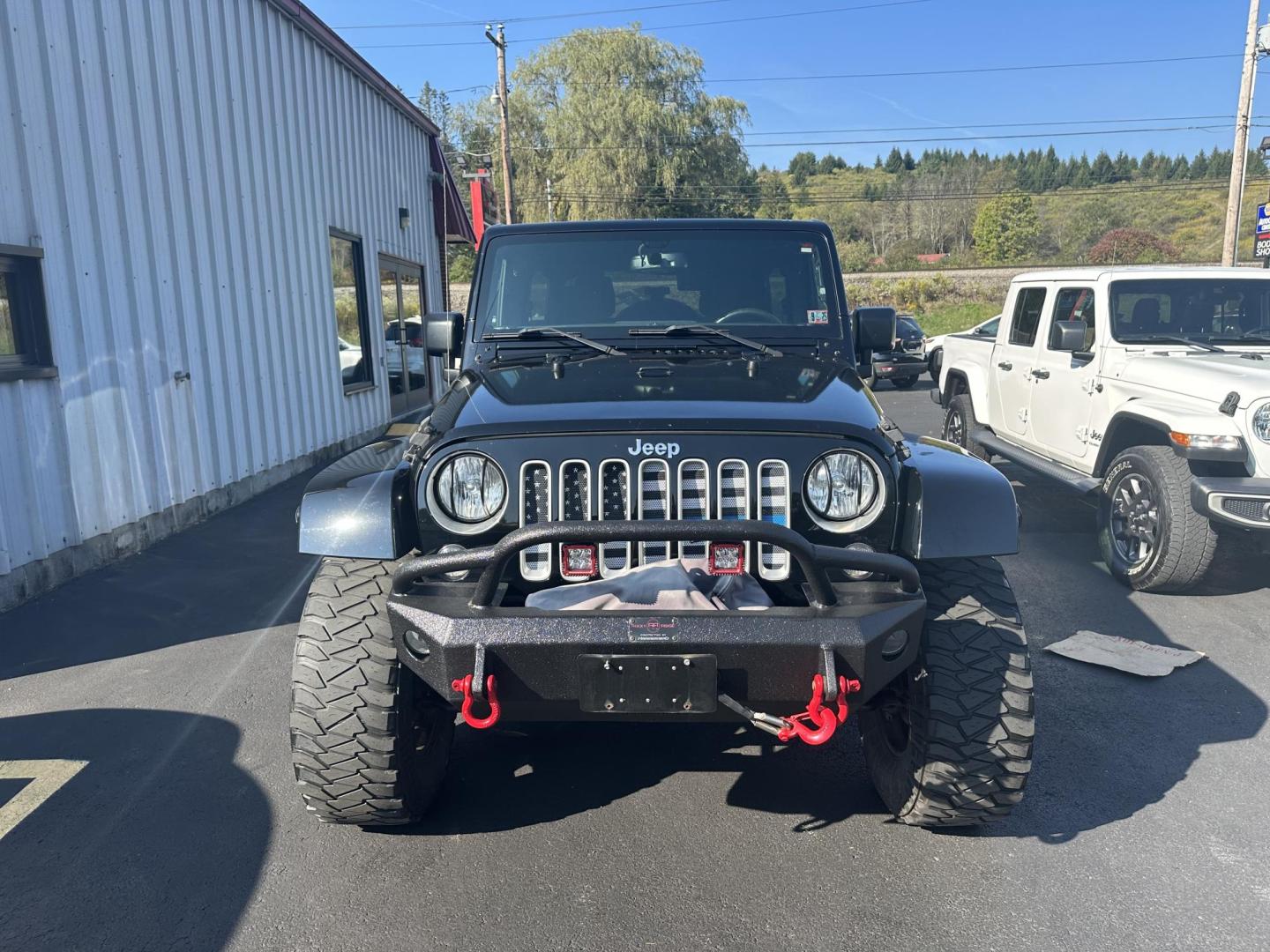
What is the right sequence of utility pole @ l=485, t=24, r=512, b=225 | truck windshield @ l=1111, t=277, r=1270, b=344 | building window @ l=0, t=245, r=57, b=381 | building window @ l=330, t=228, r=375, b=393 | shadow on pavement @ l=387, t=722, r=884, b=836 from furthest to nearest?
utility pole @ l=485, t=24, r=512, b=225 < building window @ l=330, t=228, r=375, b=393 < truck windshield @ l=1111, t=277, r=1270, b=344 < building window @ l=0, t=245, r=57, b=381 < shadow on pavement @ l=387, t=722, r=884, b=836

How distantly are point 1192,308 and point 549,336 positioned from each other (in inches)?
188

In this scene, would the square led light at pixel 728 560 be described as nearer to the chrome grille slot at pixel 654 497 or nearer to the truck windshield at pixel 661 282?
the chrome grille slot at pixel 654 497

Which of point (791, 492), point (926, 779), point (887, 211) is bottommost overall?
point (926, 779)

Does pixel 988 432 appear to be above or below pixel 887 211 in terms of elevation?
below

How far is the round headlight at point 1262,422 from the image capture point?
4.84 meters

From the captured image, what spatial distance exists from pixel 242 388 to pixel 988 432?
255 inches

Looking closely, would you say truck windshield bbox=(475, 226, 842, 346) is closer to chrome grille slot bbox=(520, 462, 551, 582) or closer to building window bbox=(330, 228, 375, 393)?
chrome grille slot bbox=(520, 462, 551, 582)

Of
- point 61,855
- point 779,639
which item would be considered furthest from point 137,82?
point 779,639

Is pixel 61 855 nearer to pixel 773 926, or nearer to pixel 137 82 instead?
pixel 773 926

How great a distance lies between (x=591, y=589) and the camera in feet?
7.97

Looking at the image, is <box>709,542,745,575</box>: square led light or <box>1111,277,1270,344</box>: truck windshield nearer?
<box>709,542,745,575</box>: square led light

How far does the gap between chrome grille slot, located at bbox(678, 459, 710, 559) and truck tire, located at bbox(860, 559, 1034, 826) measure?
2.41 feet

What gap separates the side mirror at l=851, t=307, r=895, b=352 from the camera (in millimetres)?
3885

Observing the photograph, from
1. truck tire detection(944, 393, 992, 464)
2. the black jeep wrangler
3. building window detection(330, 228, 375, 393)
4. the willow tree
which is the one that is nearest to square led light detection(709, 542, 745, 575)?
the black jeep wrangler
